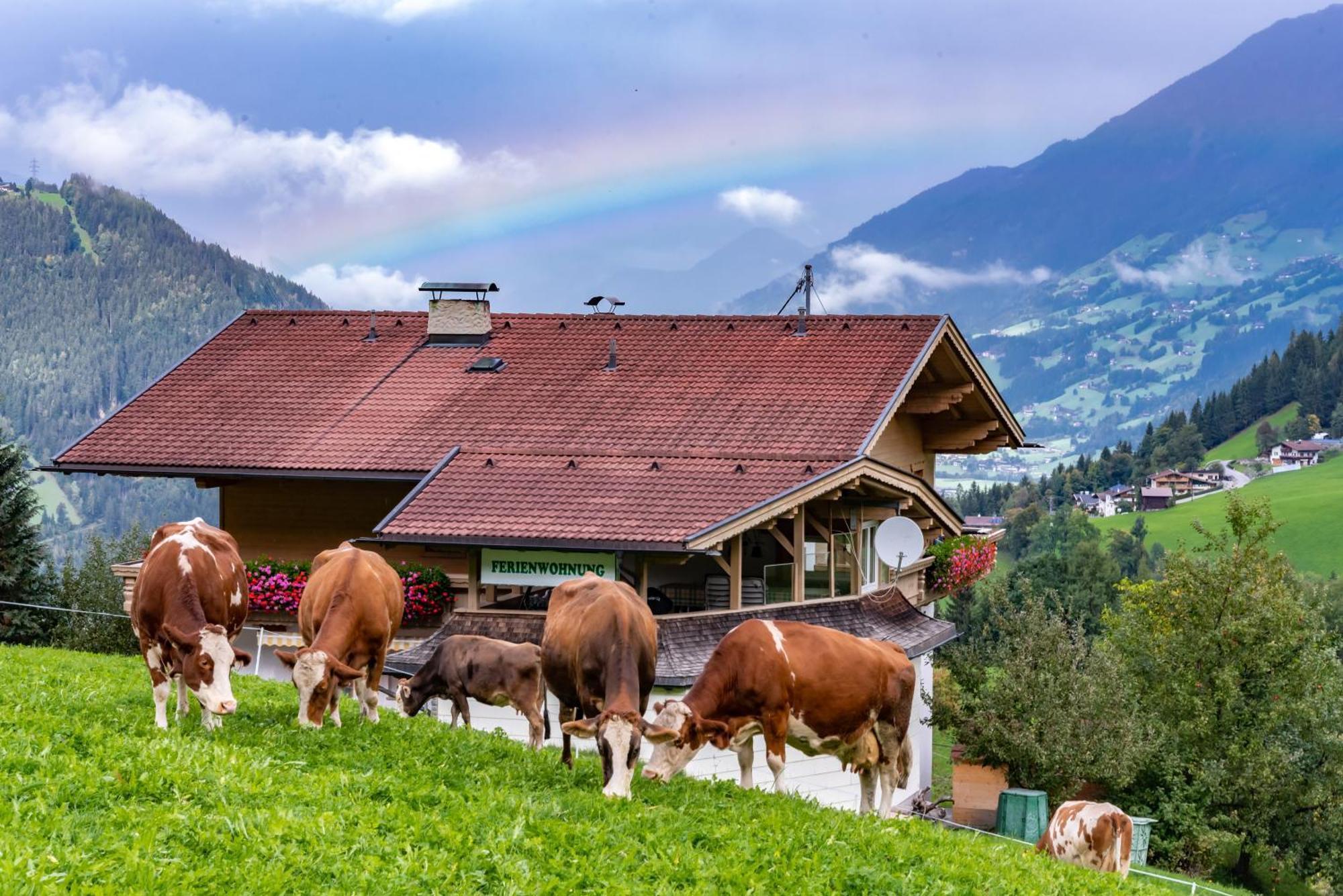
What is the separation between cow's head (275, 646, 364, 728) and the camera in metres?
14.6

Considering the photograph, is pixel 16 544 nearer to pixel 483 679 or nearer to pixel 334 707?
pixel 483 679

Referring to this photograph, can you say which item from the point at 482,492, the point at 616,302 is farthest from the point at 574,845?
the point at 616,302

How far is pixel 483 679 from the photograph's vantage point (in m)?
19.1

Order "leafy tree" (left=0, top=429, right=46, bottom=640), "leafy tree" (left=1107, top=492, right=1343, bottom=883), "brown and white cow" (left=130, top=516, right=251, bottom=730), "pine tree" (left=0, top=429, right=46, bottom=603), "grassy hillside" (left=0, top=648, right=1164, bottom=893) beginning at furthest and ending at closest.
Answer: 1. "pine tree" (left=0, top=429, right=46, bottom=603)
2. "leafy tree" (left=0, top=429, right=46, bottom=640)
3. "leafy tree" (left=1107, top=492, right=1343, bottom=883)
4. "brown and white cow" (left=130, top=516, right=251, bottom=730)
5. "grassy hillside" (left=0, top=648, right=1164, bottom=893)

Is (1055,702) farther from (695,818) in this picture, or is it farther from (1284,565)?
(695,818)

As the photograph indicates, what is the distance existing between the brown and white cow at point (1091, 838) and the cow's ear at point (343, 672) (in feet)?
26.7

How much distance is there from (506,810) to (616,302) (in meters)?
24.4

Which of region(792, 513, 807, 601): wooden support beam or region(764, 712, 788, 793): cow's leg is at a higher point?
region(792, 513, 807, 601): wooden support beam

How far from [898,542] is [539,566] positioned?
6.06m

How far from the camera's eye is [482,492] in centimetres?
2422

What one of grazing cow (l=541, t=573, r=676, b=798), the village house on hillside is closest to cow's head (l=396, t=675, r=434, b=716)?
the village house on hillside

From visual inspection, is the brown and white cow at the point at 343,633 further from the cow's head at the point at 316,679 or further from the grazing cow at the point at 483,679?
the grazing cow at the point at 483,679

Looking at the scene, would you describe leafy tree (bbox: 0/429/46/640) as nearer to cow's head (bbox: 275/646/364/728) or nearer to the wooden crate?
the wooden crate

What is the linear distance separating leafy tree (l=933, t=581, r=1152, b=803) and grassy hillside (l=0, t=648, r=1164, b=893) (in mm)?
13199
